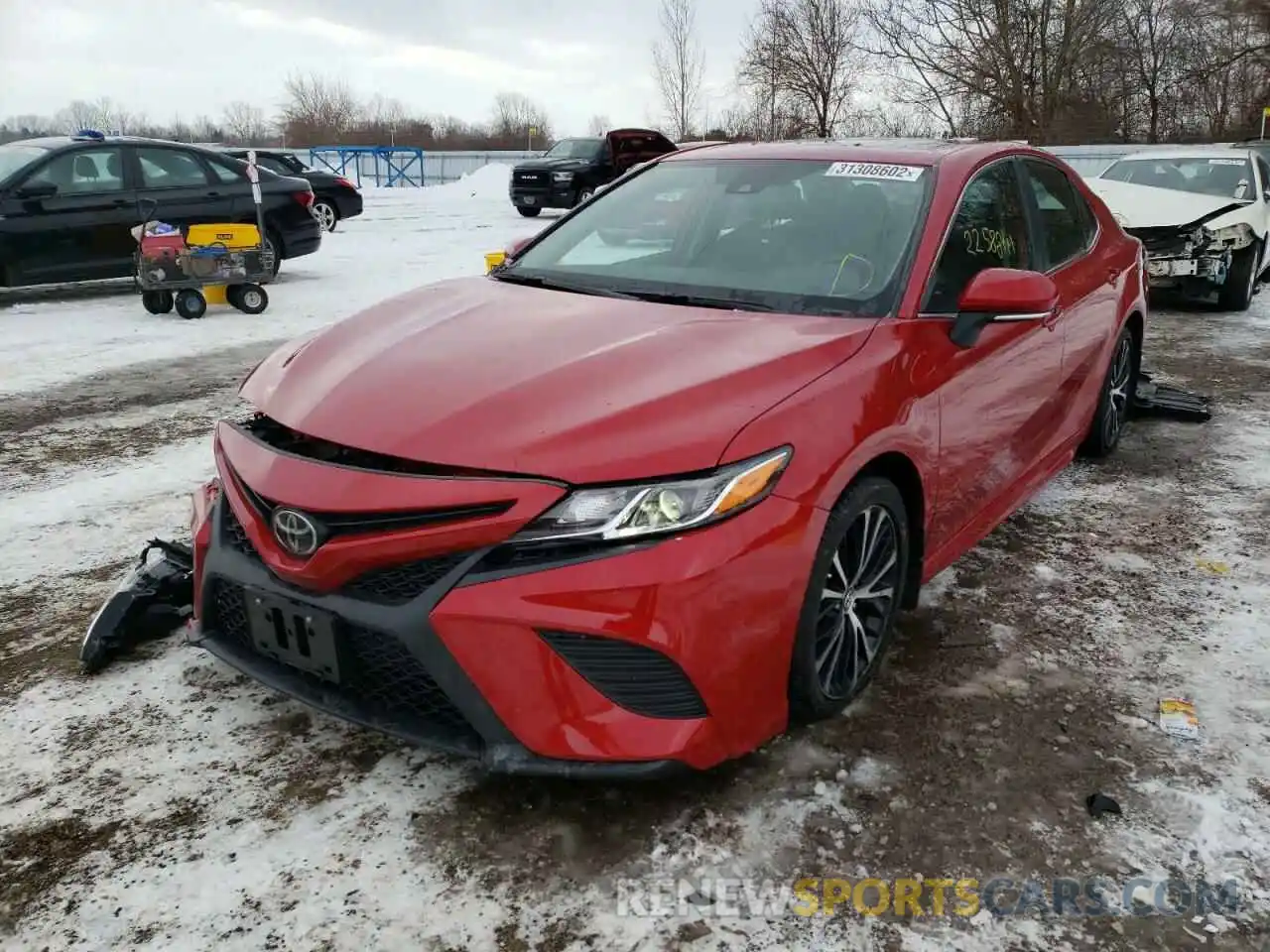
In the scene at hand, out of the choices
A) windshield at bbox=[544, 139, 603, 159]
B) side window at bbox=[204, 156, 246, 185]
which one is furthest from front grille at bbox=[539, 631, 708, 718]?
windshield at bbox=[544, 139, 603, 159]

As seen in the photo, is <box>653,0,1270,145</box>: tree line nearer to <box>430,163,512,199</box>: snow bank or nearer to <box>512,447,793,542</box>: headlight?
<box>430,163,512,199</box>: snow bank

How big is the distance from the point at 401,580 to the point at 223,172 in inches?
383

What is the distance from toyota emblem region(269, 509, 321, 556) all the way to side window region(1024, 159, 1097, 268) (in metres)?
3.03

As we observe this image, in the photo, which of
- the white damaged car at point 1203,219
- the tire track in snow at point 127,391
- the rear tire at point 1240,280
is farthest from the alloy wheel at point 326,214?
the rear tire at point 1240,280

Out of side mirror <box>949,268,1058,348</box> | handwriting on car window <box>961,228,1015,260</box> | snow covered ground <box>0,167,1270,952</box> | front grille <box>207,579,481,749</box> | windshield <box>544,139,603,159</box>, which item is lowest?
snow covered ground <box>0,167,1270,952</box>

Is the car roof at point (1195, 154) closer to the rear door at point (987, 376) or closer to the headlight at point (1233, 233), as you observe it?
the headlight at point (1233, 233)

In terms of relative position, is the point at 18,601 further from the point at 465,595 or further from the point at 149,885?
the point at 465,595

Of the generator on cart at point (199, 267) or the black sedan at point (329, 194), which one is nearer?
the generator on cart at point (199, 267)

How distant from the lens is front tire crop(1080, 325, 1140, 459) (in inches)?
191

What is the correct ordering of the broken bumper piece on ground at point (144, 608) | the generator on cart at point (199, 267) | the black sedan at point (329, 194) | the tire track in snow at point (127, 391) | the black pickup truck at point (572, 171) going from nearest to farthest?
1. the broken bumper piece on ground at point (144, 608)
2. the tire track in snow at point (127, 391)
3. the generator on cart at point (199, 267)
4. the black sedan at point (329, 194)
5. the black pickup truck at point (572, 171)

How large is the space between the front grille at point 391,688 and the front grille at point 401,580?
0.25 ft

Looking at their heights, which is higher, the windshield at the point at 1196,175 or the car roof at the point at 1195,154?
the car roof at the point at 1195,154

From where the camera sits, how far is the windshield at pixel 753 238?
300 cm

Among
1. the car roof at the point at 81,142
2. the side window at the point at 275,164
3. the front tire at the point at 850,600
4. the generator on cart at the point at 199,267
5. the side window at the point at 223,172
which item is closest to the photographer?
the front tire at the point at 850,600
